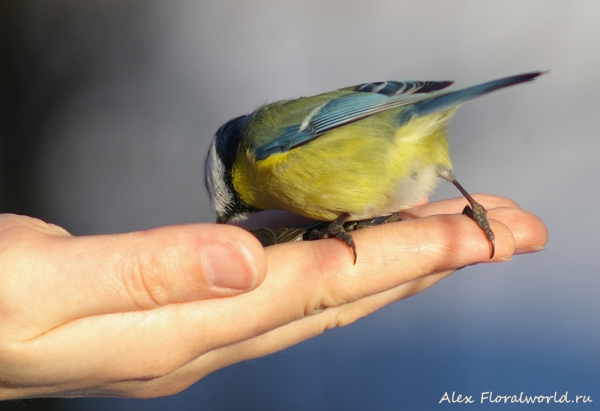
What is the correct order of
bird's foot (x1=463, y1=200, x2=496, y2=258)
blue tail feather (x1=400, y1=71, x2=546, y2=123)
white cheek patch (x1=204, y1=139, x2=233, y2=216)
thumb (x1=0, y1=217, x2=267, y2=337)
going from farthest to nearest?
white cheek patch (x1=204, y1=139, x2=233, y2=216), bird's foot (x1=463, y1=200, x2=496, y2=258), blue tail feather (x1=400, y1=71, x2=546, y2=123), thumb (x1=0, y1=217, x2=267, y2=337)

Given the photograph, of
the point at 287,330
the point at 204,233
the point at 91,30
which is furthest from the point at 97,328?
the point at 91,30

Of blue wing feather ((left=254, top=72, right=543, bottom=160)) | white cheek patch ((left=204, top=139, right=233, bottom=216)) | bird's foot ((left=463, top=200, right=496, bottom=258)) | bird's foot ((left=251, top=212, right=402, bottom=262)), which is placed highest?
blue wing feather ((left=254, top=72, right=543, bottom=160))

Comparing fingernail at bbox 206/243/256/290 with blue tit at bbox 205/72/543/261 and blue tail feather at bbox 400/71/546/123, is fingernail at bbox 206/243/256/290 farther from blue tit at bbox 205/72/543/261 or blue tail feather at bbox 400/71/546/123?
blue tail feather at bbox 400/71/546/123

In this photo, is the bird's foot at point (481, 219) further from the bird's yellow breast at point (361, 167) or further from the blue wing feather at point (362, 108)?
the blue wing feather at point (362, 108)

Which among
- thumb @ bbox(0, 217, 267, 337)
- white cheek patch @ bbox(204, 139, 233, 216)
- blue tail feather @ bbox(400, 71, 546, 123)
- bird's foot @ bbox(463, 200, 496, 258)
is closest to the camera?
thumb @ bbox(0, 217, 267, 337)

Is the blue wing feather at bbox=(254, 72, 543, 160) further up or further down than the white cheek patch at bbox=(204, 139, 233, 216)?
further up

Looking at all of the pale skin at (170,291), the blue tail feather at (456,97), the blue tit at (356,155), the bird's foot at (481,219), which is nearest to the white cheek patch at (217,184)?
the blue tit at (356,155)

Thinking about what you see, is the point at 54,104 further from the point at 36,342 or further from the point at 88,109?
the point at 36,342

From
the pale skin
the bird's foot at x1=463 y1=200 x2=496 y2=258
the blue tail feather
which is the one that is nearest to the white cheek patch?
the pale skin
